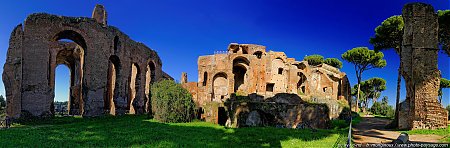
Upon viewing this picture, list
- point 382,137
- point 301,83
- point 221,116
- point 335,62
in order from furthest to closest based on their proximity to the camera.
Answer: point 335,62 → point 301,83 → point 221,116 → point 382,137

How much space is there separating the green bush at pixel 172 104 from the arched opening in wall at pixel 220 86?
16718 millimetres

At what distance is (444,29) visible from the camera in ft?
75.5

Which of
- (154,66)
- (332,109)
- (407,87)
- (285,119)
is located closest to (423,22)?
(407,87)

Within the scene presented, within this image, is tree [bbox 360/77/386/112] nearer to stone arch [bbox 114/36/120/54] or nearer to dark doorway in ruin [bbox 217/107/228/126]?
dark doorway in ruin [bbox 217/107/228/126]

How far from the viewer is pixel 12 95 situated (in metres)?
20.0

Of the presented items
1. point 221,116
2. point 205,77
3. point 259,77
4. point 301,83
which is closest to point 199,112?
point 221,116

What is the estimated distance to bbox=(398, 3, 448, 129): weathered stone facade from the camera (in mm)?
16359

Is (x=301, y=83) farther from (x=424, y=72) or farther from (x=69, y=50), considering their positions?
(x=69, y=50)

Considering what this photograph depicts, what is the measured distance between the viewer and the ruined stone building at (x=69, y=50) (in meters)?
20.2

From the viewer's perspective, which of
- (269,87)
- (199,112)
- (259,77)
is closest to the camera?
(199,112)

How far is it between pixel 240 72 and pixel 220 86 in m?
4.59

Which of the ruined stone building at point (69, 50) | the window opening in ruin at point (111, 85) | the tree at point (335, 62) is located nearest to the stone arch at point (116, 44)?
the ruined stone building at point (69, 50)

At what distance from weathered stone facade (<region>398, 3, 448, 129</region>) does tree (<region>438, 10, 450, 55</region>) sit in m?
7.16

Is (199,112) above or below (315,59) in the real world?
below
